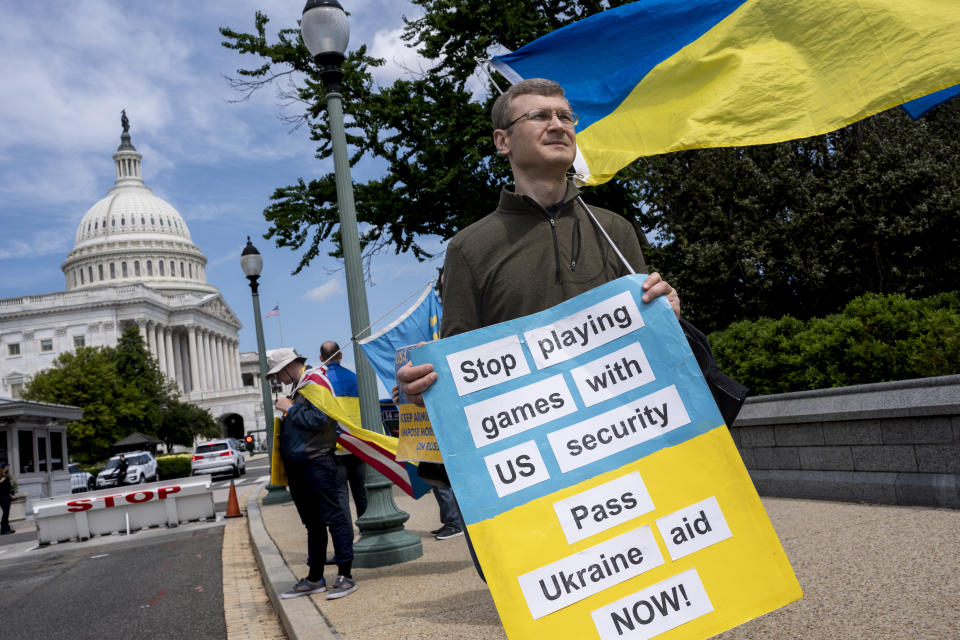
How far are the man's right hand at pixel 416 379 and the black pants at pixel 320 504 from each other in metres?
4.18

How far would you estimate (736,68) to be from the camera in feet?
12.1

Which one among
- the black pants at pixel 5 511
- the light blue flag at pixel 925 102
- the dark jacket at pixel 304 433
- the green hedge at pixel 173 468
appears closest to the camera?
the light blue flag at pixel 925 102

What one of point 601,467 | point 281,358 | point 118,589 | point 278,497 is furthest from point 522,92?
point 278,497

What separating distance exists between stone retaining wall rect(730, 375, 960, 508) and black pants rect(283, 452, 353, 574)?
453cm

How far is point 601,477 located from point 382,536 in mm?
5859

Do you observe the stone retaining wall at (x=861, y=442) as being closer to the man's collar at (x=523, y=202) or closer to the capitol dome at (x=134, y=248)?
the man's collar at (x=523, y=202)

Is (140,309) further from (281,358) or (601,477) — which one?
(601,477)

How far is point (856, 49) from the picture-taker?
3.43 m

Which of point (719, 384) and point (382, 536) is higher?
point (719, 384)

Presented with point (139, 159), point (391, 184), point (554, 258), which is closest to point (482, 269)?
point (554, 258)

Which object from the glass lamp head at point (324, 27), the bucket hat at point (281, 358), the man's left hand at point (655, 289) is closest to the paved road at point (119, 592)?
the bucket hat at point (281, 358)

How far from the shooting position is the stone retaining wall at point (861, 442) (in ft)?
22.3

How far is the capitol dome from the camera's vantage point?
132m

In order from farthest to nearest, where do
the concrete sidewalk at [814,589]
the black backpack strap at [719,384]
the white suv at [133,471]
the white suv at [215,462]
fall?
the white suv at [215,462] → the white suv at [133,471] → the concrete sidewalk at [814,589] → the black backpack strap at [719,384]
